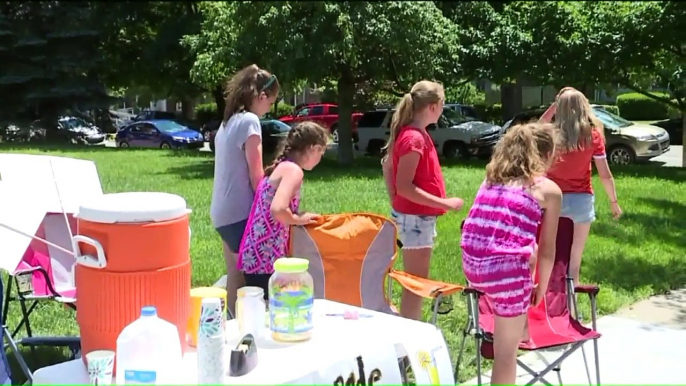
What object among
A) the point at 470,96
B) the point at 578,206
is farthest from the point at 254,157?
the point at 470,96

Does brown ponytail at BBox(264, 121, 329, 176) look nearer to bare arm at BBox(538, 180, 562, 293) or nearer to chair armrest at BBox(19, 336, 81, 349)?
bare arm at BBox(538, 180, 562, 293)

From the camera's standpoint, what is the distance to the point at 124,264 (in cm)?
240

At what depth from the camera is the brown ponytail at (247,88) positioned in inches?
161

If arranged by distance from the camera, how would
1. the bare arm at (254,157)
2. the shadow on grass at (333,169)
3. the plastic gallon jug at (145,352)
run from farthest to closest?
the shadow on grass at (333,169) < the bare arm at (254,157) < the plastic gallon jug at (145,352)

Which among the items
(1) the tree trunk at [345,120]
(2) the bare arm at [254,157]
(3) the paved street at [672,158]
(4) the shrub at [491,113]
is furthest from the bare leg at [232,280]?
(4) the shrub at [491,113]

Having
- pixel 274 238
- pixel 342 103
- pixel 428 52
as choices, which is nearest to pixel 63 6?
pixel 342 103

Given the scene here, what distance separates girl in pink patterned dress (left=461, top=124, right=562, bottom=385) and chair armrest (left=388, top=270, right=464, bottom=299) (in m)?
0.12

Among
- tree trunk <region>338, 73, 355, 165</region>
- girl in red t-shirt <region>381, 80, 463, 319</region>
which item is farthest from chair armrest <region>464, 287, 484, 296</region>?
tree trunk <region>338, 73, 355, 165</region>

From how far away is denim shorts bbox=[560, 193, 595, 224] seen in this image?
5.55 meters

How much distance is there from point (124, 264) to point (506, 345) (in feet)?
6.05

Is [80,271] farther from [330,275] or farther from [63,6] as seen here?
[63,6]

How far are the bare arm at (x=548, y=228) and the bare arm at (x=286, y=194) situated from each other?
115 centimetres

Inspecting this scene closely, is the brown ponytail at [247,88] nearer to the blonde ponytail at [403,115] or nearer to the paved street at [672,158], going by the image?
the blonde ponytail at [403,115]

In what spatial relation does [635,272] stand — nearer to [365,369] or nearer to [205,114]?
[365,369]
